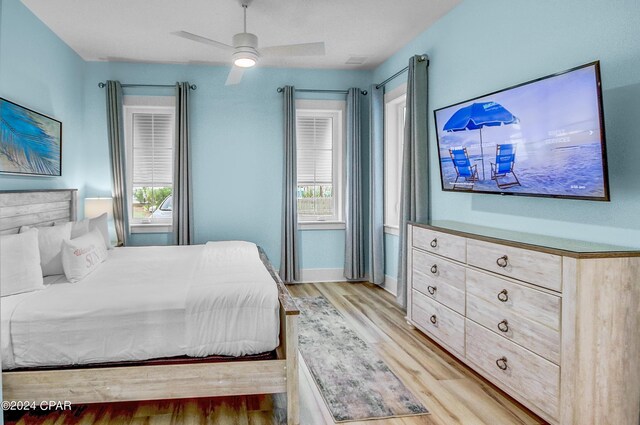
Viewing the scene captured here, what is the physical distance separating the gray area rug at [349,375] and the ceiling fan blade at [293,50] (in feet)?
7.81

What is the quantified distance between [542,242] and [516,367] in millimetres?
728

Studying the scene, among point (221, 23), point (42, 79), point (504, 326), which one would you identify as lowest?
point (504, 326)

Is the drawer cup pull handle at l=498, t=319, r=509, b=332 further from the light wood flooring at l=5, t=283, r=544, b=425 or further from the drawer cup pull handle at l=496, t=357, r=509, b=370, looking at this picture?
the light wood flooring at l=5, t=283, r=544, b=425

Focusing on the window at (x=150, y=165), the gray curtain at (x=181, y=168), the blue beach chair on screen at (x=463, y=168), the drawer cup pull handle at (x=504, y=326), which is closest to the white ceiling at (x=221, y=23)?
the gray curtain at (x=181, y=168)

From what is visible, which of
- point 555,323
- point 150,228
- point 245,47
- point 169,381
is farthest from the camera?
point 150,228

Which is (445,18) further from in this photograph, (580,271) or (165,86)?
(165,86)

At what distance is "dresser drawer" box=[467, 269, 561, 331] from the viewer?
227 cm

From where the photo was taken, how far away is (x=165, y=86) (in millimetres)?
5395

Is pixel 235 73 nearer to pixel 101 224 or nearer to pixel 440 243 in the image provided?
pixel 101 224

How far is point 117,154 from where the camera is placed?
5.19m

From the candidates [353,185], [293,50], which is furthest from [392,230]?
[293,50]

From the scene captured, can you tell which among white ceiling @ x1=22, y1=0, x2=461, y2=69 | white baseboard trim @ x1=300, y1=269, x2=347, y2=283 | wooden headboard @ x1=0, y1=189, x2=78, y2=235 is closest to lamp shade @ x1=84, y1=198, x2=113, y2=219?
wooden headboard @ x1=0, y1=189, x2=78, y2=235

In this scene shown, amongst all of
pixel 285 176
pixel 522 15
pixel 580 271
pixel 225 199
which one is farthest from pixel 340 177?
pixel 580 271

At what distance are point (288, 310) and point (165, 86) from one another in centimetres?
400
